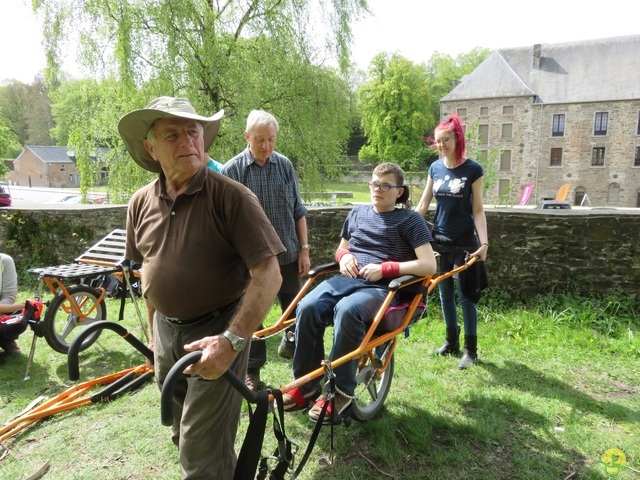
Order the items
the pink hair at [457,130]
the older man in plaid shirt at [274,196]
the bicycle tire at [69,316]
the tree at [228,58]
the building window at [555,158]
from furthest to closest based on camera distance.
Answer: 1. the building window at [555,158]
2. the tree at [228,58]
3. the bicycle tire at [69,316]
4. the pink hair at [457,130]
5. the older man in plaid shirt at [274,196]

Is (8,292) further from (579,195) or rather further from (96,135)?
(579,195)

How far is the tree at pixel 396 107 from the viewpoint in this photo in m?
40.0

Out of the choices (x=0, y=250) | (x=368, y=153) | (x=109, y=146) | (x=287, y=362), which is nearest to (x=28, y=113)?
(x=368, y=153)

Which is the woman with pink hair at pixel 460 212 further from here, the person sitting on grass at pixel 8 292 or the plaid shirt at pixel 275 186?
the person sitting on grass at pixel 8 292

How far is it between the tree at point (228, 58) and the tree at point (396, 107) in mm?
28634

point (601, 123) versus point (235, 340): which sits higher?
point (601, 123)

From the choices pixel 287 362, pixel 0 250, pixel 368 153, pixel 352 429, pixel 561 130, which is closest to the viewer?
pixel 352 429

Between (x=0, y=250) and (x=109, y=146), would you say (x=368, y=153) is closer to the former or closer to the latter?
(x=109, y=146)

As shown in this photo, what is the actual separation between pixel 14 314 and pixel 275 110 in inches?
345

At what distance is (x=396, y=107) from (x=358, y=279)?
39.7 metres

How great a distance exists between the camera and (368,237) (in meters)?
3.03

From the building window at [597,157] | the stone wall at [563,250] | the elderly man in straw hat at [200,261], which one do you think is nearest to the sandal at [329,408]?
the elderly man in straw hat at [200,261]

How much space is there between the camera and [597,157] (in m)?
39.5

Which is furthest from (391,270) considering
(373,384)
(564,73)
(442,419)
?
(564,73)
